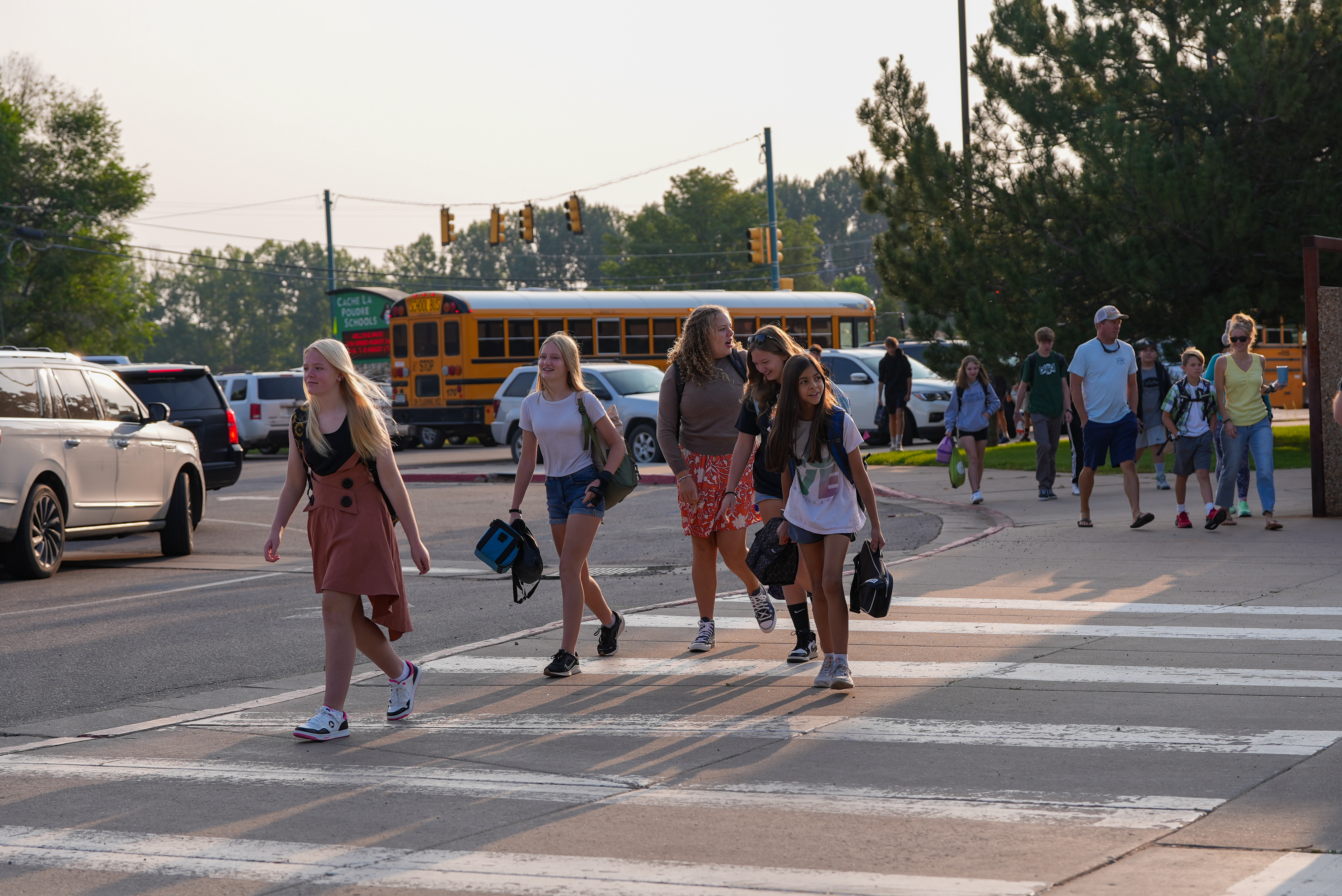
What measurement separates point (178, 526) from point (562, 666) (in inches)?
318

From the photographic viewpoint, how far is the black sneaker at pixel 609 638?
27.7 ft

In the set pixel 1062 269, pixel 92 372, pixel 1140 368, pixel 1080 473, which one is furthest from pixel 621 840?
pixel 1062 269

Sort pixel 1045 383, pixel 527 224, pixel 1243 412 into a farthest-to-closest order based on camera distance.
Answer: pixel 527 224
pixel 1045 383
pixel 1243 412

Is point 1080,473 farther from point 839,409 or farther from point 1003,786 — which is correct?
point 1003,786

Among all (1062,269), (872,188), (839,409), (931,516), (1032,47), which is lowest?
(931,516)

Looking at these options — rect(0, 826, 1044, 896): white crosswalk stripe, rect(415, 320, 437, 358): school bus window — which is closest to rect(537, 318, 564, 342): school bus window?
rect(415, 320, 437, 358): school bus window

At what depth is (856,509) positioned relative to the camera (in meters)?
7.32

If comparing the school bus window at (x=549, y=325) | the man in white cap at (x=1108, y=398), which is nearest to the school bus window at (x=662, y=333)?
the school bus window at (x=549, y=325)

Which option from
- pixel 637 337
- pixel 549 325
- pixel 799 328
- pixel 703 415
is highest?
pixel 549 325

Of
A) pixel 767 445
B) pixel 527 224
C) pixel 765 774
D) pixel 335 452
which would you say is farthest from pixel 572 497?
pixel 527 224

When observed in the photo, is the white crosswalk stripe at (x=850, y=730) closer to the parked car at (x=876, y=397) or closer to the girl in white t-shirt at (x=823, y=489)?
the girl in white t-shirt at (x=823, y=489)

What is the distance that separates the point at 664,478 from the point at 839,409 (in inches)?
533

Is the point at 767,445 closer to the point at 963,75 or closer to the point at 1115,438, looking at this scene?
the point at 1115,438

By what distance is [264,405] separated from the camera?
35156mm
